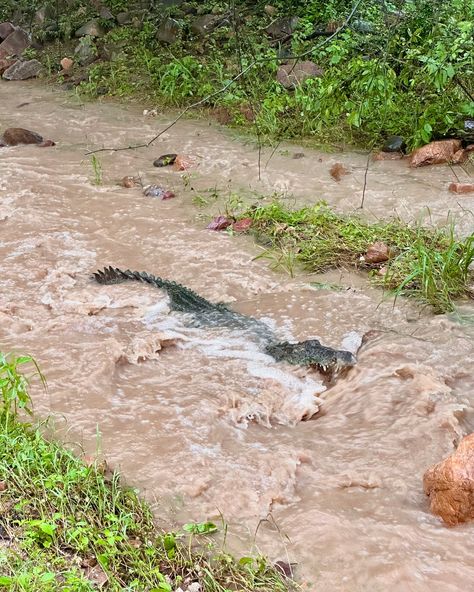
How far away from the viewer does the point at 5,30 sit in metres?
12.0

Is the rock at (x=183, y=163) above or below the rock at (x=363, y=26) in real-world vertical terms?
below

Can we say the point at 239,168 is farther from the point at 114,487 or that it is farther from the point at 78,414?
the point at 114,487

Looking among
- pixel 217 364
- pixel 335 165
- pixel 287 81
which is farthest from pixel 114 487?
pixel 287 81

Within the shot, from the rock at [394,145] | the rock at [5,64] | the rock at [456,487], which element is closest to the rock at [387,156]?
the rock at [394,145]

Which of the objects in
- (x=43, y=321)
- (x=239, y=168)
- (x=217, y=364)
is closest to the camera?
(x=217, y=364)

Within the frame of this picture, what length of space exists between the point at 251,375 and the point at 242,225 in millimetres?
2141

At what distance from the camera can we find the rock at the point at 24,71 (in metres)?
11.0

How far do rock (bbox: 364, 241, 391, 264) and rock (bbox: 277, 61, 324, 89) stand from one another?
3.84 metres

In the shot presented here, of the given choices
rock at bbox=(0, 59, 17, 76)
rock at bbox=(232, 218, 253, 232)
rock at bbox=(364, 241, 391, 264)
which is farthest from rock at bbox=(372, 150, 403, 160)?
Answer: rock at bbox=(0, 59, 17, 76)

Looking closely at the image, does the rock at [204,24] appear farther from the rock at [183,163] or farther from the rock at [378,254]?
the rock at [378,254]

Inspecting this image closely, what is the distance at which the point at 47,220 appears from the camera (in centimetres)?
610

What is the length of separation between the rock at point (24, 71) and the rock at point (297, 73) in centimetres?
467

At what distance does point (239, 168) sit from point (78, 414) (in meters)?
4.15

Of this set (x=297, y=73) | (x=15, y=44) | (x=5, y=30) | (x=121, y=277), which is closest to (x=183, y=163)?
(x=297, y=73)
